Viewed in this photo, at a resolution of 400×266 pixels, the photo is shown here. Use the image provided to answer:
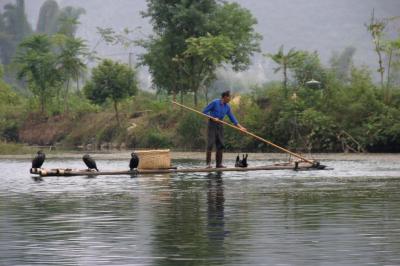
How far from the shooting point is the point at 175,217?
14523mm

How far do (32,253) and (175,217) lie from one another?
149 inches

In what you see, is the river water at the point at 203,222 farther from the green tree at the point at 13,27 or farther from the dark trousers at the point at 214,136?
the green tree at the point at 13,27

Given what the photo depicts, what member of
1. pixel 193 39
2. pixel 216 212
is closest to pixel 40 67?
pixel 193 39

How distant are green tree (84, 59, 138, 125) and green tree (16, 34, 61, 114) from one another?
5.80 meters

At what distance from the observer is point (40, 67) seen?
68375 millimetres

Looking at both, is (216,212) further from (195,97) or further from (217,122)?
(195,97)

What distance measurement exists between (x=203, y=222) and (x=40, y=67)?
5568 centimetres

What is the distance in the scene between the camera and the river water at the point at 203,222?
1064 centimetres

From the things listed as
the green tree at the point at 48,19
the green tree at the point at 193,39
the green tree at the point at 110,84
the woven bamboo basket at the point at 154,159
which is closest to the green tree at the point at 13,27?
the green tree at the point at 48,19

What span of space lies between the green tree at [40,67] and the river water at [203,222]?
45.7 meters

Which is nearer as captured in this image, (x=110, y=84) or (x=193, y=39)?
(x=193, y=39)

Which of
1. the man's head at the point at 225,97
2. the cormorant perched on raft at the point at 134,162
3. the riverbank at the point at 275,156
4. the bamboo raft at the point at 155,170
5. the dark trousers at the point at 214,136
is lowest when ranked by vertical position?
the bamboo raft at the point at 155,170

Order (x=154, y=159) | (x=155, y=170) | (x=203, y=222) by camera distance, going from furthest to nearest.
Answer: (x=154, y=159), (x=155, y=170), (x=203, y=222)

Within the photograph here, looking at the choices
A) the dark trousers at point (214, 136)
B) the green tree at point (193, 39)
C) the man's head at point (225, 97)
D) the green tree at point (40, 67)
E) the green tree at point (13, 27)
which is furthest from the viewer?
the green tree at point (13, 27)
